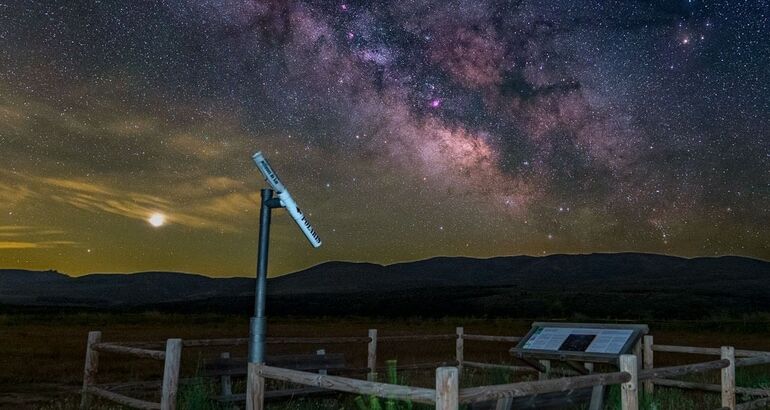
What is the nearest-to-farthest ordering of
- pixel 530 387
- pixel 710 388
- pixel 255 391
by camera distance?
pixel 530 387 → pixel 255 391 → pixel 710 388

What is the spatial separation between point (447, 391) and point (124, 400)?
563cm

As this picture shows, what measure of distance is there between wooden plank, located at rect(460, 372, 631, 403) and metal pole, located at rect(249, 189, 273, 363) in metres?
2.26

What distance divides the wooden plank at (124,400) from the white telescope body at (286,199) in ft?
10.7

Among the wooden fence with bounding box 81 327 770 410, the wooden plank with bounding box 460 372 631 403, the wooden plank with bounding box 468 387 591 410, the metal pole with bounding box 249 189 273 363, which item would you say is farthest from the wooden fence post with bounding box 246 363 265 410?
Result: the wooden plank with bounding box 460 372 631 403

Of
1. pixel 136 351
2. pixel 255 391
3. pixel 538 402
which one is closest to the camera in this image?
pixel 255 391

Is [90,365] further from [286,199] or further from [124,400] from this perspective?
[286,199]

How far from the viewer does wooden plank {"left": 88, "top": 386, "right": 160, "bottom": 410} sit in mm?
8172

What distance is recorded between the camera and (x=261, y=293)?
20.9 feet

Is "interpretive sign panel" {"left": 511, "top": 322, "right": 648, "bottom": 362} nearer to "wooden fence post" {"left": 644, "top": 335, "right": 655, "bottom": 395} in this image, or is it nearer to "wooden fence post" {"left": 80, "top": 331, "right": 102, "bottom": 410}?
"wooden fence post" {"left": 644, "top": 335, "right": 655, "bottom": 395}

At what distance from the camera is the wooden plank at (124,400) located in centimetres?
817

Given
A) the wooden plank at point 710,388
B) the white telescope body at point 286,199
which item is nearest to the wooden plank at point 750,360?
the wooden plank at point 710,388

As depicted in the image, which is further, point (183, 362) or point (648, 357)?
point (183, 362)

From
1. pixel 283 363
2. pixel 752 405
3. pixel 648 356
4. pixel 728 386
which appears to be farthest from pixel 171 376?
pixel 648 356

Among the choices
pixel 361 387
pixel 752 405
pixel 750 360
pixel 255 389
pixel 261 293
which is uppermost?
pixel 261 293
